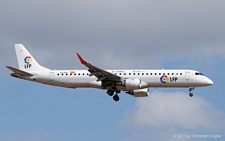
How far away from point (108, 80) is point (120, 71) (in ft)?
Answer: 7.94

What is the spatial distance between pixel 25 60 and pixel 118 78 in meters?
14.1

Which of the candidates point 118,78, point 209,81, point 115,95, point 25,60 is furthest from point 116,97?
point 25,60

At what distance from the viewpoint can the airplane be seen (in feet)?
247

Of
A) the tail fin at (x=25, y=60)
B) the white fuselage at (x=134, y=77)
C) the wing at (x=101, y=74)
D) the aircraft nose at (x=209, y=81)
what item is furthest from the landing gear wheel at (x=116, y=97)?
the aircraft nose at (x=209, y=81)

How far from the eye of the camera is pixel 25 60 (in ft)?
271

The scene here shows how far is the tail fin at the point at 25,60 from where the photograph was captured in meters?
81.8

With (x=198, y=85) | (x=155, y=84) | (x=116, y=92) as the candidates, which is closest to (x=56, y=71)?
(x=116, y=92)

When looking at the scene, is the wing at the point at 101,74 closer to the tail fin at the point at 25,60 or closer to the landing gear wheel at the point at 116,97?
the landing gear wheel at the point at 116,97

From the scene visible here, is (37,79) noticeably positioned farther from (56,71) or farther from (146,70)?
(146,70)

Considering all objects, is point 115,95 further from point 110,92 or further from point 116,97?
point 110,92

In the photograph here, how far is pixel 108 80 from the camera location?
251 ft

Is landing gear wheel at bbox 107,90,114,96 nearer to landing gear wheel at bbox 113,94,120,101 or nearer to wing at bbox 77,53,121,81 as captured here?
landing gear wheel at bbox 113,94,120,101

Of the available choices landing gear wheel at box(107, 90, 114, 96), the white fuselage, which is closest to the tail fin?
the white fuselage

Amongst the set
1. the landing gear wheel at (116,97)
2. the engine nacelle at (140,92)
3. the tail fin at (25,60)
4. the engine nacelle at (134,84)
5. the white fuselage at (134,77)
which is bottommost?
the landing gear wheel at (116,97)
